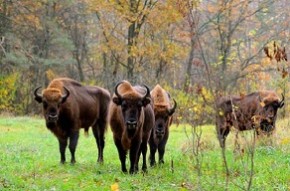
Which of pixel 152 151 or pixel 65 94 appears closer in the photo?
pixel 152 151

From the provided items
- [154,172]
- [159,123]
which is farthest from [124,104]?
[159,123]

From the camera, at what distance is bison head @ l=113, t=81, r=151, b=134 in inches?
421

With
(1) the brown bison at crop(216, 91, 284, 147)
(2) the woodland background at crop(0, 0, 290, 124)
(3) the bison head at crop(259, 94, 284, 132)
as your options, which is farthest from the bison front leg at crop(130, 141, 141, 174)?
(2) the woodland background at crop(0, 0, 290, 124)

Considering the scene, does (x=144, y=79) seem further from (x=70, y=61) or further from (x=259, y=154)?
(x=259, y=154)

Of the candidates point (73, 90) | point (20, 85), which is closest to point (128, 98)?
point (73, 90)

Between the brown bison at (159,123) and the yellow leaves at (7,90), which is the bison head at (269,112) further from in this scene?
the yellow leaves at (7,90)

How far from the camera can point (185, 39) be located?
41.7m

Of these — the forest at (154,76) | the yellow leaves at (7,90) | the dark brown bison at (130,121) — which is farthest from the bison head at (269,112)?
the yellow leaves at (7,90)

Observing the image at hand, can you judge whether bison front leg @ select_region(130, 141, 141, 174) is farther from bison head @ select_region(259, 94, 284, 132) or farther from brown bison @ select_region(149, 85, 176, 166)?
bison head @ select_region(259, 94, 284, 132)

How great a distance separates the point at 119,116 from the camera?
11453mm

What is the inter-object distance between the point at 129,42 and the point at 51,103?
1954 centimetres

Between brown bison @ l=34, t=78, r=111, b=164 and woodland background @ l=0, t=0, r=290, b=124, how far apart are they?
1358 centimetres

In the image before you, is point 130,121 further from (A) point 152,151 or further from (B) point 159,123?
(A) point 152,151

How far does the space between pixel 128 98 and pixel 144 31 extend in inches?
881
